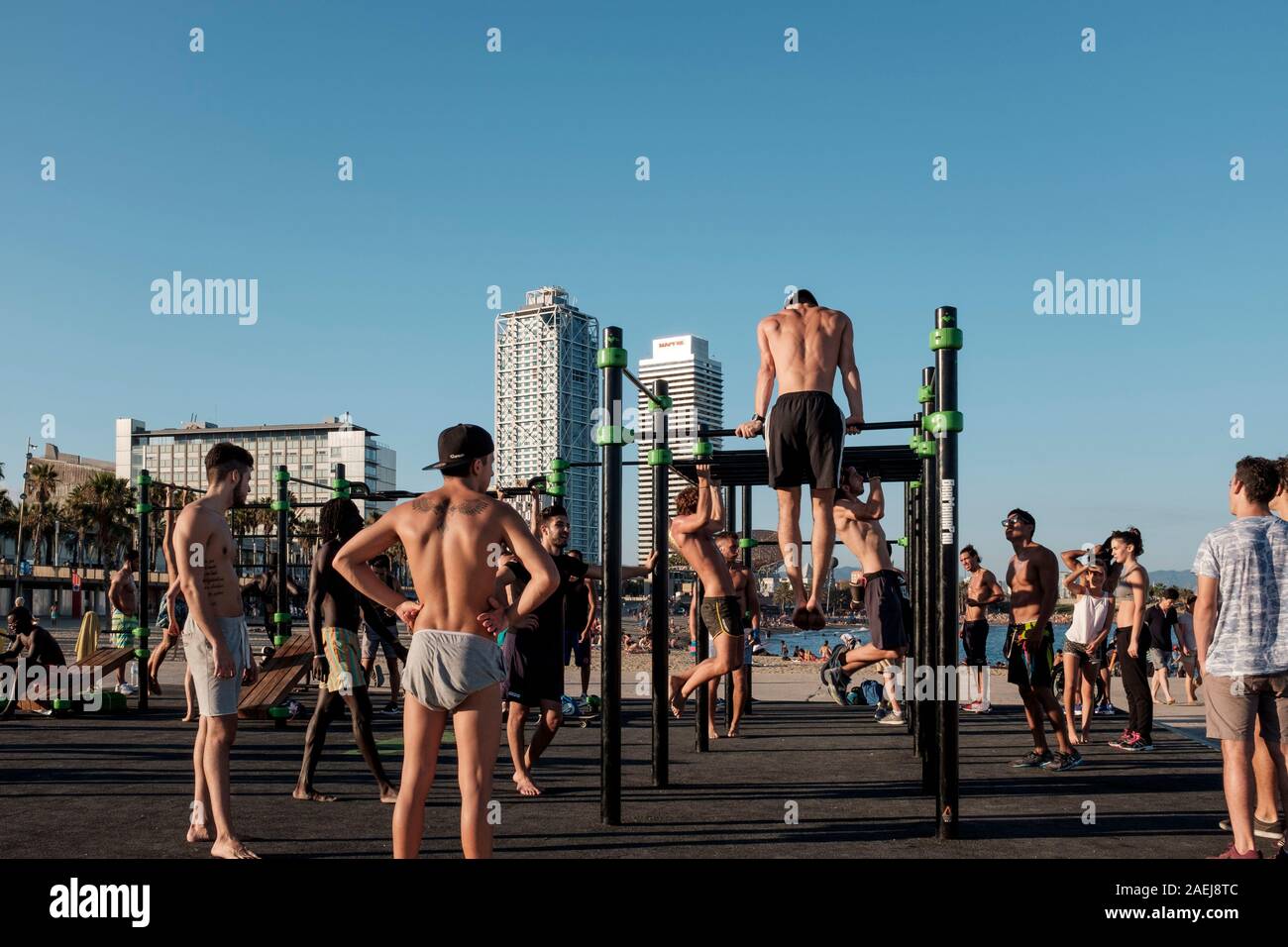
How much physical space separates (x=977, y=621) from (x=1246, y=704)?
29.7 feet

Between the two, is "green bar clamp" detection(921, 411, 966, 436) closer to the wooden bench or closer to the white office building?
the wooden bench

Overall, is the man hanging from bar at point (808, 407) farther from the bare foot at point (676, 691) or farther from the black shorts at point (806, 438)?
the bare foot at point (676, 691)

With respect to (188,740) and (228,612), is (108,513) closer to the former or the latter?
(188,740)

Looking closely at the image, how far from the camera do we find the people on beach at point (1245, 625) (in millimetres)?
5473

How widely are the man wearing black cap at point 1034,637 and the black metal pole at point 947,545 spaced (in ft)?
10.2

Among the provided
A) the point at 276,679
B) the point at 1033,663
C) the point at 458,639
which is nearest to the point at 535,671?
the point at 458,639

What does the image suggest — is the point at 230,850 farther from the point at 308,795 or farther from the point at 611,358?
the point at 611,358

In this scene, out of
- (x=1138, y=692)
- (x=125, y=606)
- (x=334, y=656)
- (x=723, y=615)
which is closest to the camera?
(x=334, y=656)

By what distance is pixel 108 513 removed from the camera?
268 ft

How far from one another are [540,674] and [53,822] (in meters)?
3.33

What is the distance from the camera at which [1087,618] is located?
11.0m

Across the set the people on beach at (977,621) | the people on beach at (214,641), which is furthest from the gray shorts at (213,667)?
the people on beach at (977,621)
